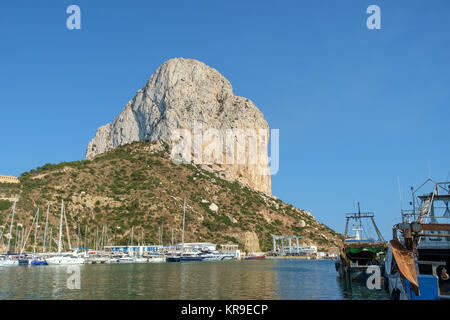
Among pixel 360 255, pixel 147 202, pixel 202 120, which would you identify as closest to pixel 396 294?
pixel 360 255

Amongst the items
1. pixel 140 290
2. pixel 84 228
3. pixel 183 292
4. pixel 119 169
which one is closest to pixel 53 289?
pixel 140 290

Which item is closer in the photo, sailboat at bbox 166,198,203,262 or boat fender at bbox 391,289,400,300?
boat fender at bbox 391,289,400,300

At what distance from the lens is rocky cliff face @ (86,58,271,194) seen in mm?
158875

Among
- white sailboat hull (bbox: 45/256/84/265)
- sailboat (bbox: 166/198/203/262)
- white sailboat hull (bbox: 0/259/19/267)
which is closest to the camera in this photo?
white sailboat hull (bbox: 0/259/19/267)

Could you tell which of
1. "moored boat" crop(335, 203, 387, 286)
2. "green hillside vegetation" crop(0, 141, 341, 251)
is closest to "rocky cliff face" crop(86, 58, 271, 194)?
"green hillside vegetation" crop(0, 141, 341, 251)

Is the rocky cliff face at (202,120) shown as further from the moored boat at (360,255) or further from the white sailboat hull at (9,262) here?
the moored boat at (360,255)

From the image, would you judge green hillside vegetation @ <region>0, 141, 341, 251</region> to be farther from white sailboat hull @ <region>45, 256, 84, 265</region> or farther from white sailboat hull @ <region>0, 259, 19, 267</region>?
white sailboat hull @ <region>45, 256, 84, 265</region>

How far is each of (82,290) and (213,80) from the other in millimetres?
151469

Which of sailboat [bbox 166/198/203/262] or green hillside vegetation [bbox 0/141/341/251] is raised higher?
green hillside vegetation [bbox 0/141/341/251]

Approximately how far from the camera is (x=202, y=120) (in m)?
160

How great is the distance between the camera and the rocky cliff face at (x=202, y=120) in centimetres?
15888

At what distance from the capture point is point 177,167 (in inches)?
5689
